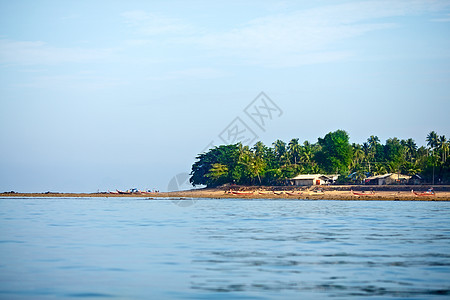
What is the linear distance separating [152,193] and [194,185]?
14554 mm

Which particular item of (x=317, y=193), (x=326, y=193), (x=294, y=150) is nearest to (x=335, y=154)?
(x=294, y=150)

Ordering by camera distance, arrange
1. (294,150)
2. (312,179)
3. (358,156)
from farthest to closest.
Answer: (294,150) < (358,156) < (312,179)

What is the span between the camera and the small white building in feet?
410

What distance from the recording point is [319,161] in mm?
140750

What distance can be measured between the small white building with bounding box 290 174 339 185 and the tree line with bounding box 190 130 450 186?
1.88 metres

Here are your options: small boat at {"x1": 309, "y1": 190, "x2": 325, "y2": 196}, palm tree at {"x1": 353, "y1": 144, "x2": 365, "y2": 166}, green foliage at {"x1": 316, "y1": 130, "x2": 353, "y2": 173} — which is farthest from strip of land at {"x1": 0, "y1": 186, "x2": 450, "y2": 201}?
palm tree at {"x1": 353, "y1": 144, "x2": 365, "y2": 166}

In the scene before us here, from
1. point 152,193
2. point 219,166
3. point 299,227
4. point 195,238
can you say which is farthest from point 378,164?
point 195,238

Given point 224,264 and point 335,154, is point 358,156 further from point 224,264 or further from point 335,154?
point 224,264

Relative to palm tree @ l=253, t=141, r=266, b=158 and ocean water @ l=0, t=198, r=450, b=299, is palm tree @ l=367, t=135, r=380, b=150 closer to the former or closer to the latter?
palm tree @ l=253, t=141, r=266, b=158

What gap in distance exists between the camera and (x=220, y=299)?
48.3ft

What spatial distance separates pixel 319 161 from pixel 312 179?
1681 cm

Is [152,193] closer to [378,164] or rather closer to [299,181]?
[299,181]

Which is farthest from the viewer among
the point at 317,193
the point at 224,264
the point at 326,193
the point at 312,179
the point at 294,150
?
the point at 294,150

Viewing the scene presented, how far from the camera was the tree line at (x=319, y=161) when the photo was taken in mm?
127125
